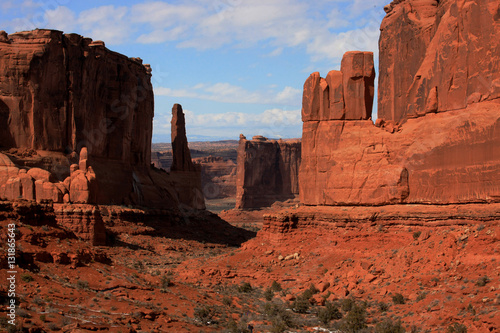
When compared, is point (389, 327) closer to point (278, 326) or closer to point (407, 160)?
point (278, 326)

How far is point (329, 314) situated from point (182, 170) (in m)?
44.4

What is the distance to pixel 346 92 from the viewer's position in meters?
35.6

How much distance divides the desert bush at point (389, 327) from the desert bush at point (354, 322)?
2.67 ft

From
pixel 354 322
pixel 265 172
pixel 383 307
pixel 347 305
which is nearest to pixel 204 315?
pixel 354 322

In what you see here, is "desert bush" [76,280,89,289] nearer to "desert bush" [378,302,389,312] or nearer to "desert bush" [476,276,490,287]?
"desert bush" [378,302,389,312]

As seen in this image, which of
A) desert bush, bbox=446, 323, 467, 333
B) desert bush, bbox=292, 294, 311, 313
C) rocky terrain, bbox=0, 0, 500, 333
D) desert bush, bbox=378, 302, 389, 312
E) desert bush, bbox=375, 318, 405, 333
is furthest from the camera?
desert bush, bbox=292, 294, 311, 313

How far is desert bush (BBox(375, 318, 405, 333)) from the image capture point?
23.7 m

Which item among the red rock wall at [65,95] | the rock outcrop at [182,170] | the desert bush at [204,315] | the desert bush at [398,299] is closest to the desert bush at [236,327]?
the desert bush at [204,315]

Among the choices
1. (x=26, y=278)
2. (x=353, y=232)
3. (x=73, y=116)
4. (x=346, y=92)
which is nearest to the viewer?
(x=26, y=278)

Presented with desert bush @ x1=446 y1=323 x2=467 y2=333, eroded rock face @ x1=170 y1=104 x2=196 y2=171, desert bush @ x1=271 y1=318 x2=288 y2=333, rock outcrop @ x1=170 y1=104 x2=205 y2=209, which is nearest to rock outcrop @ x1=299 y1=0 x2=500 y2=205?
desert bush @ x1=446 y1=323 x2=467 y2=333

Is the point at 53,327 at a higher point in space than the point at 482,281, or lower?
lower

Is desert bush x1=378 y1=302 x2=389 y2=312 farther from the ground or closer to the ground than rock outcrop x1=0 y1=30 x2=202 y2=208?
closer to the ground

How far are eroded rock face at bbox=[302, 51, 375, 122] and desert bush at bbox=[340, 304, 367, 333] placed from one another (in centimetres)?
1223

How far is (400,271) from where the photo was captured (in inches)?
1129
